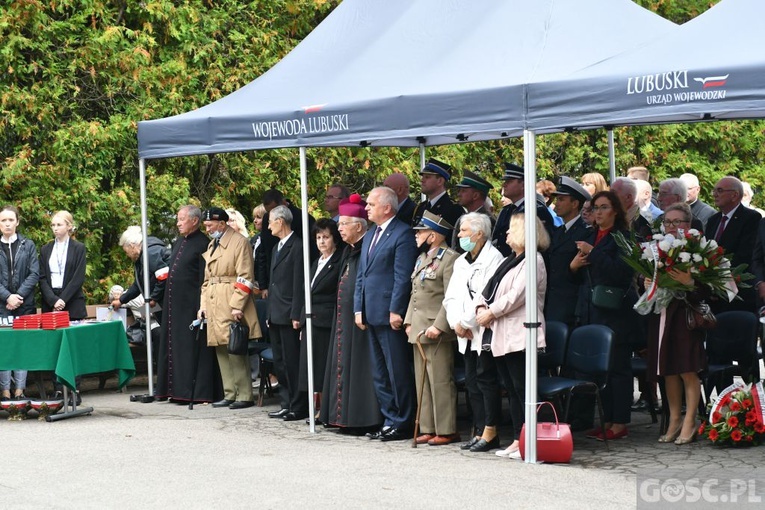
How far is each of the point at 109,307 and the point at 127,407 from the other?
165 centimetres

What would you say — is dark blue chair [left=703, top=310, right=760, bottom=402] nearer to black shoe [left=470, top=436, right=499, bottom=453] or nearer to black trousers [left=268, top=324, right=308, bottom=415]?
black shoe [left=470, top=436, right=499, bottom=453]

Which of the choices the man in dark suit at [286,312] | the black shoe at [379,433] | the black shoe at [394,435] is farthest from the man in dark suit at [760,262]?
the man in dark suit at [286,312]

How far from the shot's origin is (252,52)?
54.4 ft

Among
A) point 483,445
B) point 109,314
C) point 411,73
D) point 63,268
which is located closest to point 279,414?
point 483,445

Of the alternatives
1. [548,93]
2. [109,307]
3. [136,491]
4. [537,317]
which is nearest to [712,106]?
[548,93]

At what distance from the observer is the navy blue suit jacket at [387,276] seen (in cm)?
984

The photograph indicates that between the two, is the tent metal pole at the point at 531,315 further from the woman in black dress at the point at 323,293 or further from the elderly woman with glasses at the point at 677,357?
the woman in black dress at the point at 323,293

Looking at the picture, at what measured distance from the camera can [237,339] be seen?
11680 millimetres

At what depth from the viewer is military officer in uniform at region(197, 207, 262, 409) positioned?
465 inches

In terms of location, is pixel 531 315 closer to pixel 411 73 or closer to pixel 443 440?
pixel 443 440

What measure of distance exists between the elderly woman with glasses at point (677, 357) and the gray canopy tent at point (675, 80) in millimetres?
1428

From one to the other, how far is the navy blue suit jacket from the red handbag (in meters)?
1.68

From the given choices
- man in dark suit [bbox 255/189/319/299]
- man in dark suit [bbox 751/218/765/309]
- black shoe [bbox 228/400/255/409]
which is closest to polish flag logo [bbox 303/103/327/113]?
man in dark suit [bbox 255/189/319/299]

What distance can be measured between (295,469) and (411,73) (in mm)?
3407
